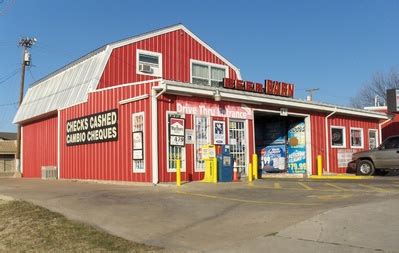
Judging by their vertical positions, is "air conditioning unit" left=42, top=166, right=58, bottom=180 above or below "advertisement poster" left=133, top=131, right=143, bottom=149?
below

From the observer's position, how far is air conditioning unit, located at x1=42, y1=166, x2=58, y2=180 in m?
24.7

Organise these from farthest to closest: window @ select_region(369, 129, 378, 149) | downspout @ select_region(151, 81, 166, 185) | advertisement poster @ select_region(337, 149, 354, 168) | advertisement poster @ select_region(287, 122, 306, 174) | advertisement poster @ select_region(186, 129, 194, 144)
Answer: window @ select_region(369, 129, 378, 149)
advertisement poster @ select_region(337, 149, 354, 168)
advertisement poster @ select_region(287, 122, 306, 174)
advertisement poster @ select_region(186, 129, 194, 144)
downspout @ select_region(151, 81, 166, 185)

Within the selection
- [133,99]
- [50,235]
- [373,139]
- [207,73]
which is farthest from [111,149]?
[373,139]

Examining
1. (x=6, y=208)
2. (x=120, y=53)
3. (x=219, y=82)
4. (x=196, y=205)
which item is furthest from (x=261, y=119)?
(x=6, y=208)

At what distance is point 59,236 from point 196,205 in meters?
3.84

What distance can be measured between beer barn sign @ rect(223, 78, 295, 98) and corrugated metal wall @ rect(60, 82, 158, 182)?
4.32m

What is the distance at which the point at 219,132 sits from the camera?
64.6 feet

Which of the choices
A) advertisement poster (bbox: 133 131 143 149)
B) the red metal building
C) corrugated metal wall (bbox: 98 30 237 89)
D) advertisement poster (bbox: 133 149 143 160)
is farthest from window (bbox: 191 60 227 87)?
advertisement poster (bbox: 133 149 143 160)

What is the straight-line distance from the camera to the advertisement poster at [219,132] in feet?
64.1

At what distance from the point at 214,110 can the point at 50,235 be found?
1105cm

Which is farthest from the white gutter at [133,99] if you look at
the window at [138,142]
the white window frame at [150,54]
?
the white window frame at [150,54]

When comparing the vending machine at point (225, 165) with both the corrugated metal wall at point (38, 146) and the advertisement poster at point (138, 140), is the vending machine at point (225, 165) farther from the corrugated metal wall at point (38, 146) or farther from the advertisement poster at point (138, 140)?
the corrugated metal wall at point (38, 146)

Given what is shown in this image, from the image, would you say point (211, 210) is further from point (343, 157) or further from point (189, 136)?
point (343, 157)

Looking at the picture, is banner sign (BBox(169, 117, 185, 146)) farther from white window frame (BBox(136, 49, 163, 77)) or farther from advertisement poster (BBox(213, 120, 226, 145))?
white window frame (BBox(136, 49, 163, 77))
